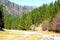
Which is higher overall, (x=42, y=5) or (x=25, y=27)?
(x=42, y=5)

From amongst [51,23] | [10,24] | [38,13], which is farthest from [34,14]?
Result: [51,23]

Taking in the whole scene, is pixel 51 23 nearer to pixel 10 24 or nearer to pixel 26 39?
pixel 26 39

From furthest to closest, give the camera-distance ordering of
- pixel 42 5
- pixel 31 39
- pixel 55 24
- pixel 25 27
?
pixel 42 5 < pixel 25 27 < pixel 55 24 < pixel 31 39

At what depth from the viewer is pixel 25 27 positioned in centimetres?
7488

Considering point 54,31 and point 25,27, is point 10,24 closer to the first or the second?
point 25,27

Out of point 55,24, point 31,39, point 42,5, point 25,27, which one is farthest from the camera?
point 42,5

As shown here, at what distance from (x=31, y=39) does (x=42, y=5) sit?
95.6 meters

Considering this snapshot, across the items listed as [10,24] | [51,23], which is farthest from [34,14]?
[51,23]

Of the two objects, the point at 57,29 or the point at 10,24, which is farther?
the point at 10,24

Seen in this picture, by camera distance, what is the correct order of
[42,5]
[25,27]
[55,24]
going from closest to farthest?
[55,24], [25,27], [42,5]

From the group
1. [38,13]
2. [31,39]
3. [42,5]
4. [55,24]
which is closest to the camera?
[31,39]

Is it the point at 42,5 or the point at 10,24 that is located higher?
the point at 42,5

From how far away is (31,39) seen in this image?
29.4m

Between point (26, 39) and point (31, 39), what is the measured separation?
91 cm
